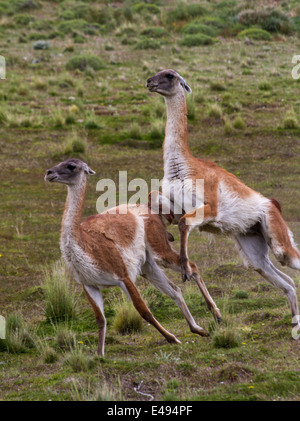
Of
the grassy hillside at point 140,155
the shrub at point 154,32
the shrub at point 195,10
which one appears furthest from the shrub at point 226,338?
the shrub at point 195,10

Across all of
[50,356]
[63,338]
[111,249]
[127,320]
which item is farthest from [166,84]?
[50,356]

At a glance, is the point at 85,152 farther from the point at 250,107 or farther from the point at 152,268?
the point at 152,268

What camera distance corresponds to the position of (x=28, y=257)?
970 centimetres

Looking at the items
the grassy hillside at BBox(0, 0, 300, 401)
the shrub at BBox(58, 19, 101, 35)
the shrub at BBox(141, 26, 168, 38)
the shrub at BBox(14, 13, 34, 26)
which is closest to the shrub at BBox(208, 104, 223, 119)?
the grassy hillside at BBox(0, 0, 300, 401)

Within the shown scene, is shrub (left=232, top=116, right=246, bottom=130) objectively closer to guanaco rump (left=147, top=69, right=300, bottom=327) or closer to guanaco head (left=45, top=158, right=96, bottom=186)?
guanaco rump (left=147, top=69, right=300, bottom=327)

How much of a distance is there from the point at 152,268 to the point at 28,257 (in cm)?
369

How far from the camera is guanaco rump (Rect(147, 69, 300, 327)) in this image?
6160mm

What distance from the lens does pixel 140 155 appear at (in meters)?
14.3

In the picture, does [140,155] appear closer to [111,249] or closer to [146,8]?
[111,249]

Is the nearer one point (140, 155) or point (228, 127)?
point (140, 155)

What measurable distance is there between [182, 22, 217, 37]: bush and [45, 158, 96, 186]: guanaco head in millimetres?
21873

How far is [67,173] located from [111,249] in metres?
0.78
